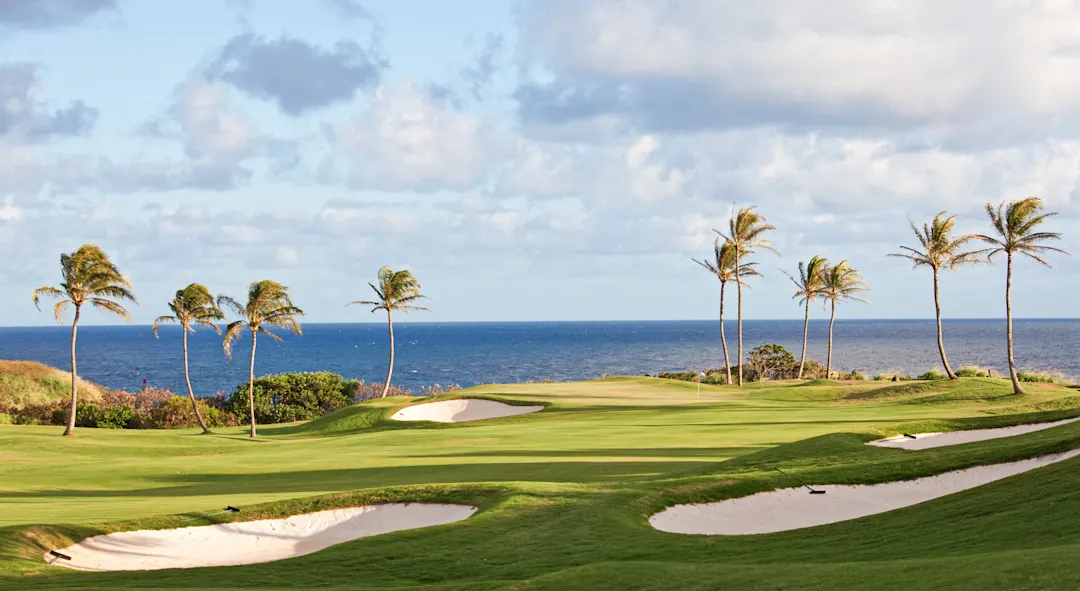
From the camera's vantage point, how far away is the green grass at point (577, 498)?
11109 millimetres

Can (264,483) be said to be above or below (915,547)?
below

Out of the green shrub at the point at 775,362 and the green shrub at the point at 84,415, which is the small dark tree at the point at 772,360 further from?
the green shrub at the point at 84,415

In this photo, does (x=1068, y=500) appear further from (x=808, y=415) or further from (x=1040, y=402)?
(x=1040, y=402)

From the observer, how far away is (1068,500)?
490 inches

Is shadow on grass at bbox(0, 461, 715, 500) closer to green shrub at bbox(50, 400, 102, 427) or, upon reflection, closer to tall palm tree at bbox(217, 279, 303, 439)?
tall palm tree at bbox(217, 279, 303, 439)

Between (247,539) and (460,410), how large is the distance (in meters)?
30.4

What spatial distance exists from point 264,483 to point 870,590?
16521mm

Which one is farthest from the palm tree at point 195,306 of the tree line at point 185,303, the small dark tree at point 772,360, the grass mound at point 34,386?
the small dark tree at point 772,360

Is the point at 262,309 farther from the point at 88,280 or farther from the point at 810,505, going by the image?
the point at 810,505

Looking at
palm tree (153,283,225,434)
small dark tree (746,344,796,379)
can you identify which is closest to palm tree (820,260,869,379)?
small dark tree (746,344,796,379)

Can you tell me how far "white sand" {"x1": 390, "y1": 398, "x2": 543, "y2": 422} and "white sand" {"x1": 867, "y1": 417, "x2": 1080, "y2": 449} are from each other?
2000 cm

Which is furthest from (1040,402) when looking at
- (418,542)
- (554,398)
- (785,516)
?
(418,542)

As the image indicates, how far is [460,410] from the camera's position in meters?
47.2

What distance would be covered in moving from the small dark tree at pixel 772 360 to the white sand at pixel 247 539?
5919cm
